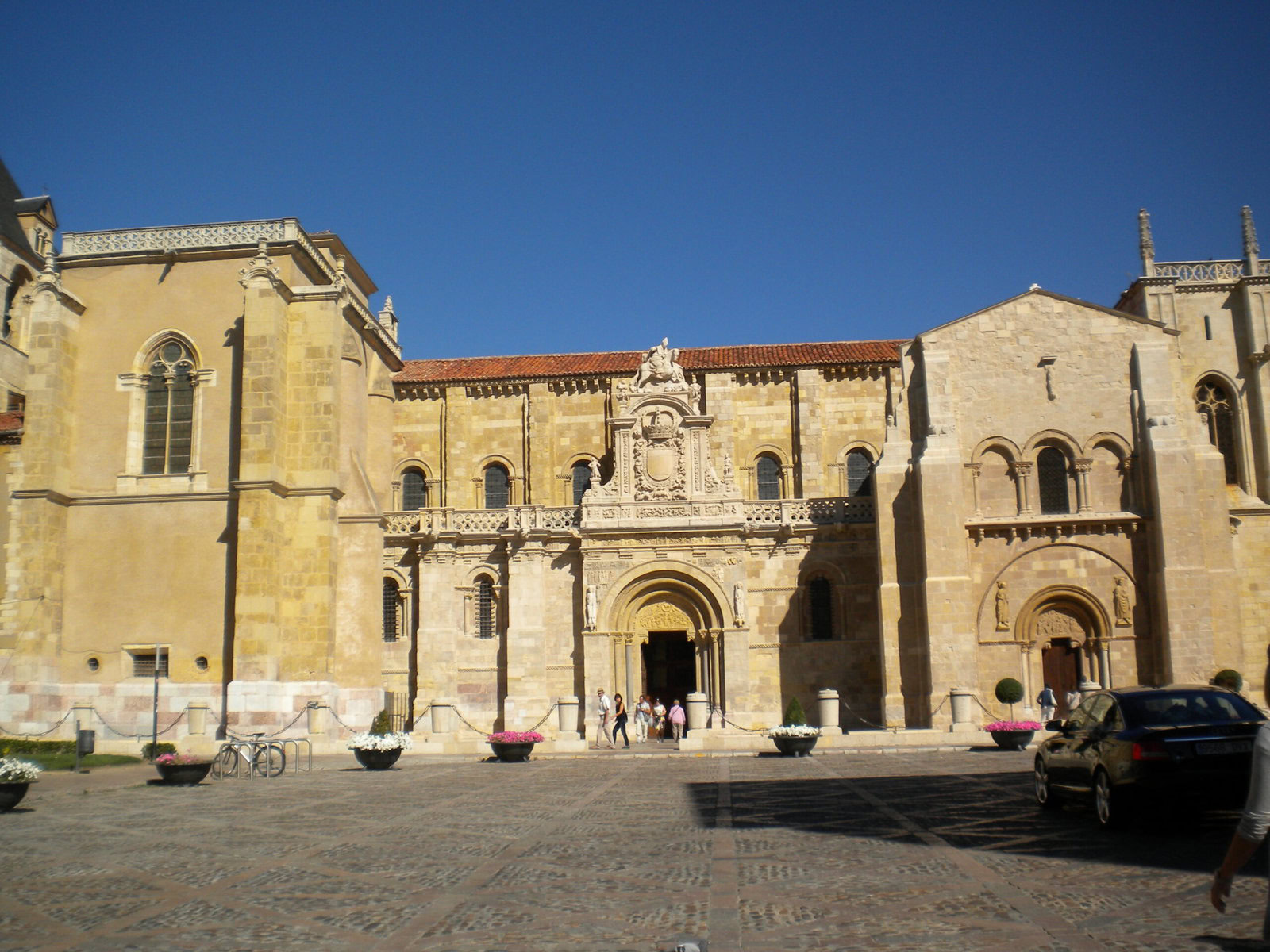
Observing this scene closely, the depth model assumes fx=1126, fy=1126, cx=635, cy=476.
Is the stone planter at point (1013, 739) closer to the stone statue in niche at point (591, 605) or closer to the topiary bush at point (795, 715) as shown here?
the topiary bush at point (795, 715)

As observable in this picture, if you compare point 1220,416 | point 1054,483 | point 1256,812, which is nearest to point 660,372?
point 1054,483

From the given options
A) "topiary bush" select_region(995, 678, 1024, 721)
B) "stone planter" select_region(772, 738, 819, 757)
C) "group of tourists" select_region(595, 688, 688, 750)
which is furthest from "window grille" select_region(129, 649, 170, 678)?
"topiary bush" select_region(995, 678, 1024, 721)

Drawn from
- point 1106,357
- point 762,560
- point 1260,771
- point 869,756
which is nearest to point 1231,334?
point 1106,357

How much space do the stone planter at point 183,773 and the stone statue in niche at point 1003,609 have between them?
839 inches

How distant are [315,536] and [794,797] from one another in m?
17.2

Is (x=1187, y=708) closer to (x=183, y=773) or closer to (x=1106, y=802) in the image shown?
(x=1106, y=802)

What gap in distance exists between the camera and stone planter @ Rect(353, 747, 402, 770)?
22531 mm

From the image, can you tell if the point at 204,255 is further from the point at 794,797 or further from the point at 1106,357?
the point at 1106,357

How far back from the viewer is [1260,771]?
6.21 m

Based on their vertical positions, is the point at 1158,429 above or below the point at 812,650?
above

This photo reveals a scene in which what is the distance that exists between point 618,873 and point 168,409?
79.6 feet

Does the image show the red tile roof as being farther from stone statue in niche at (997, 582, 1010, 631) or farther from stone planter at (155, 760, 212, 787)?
stone planter at (155, 760, 212, 787)

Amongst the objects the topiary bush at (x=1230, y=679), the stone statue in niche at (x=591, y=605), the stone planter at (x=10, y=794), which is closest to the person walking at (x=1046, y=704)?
the topiary bush at (x=1230, y=679)

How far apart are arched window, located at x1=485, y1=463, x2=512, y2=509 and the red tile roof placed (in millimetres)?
3231
